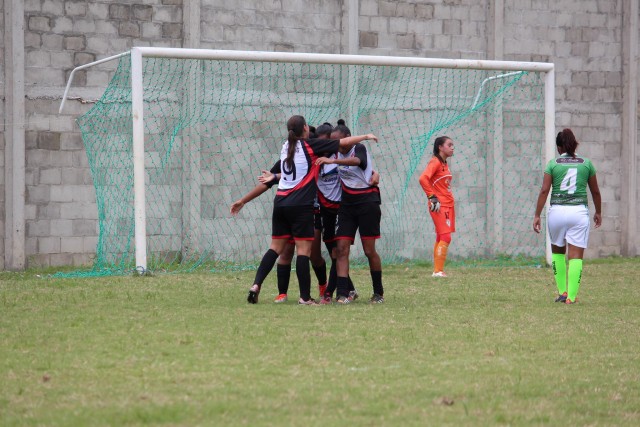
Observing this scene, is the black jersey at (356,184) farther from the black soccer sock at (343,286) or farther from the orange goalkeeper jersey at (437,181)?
the orange goalkeeper jersey at (437,181)

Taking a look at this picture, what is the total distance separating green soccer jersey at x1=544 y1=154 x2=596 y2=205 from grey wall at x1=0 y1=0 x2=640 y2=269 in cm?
719

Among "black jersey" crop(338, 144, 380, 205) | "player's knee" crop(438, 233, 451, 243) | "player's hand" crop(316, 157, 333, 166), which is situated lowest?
"player's knee" crop(438, 233, 451, 243)

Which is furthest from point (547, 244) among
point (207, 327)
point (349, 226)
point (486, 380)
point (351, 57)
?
point (486, 380)

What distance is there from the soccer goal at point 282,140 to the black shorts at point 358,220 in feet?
13.5

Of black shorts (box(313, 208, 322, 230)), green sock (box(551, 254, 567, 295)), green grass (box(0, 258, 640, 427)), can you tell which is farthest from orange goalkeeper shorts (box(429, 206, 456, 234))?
black shorts (box(313, 208, 322, 230))

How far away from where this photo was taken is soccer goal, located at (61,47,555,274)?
609 inches

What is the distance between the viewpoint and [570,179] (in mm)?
10750

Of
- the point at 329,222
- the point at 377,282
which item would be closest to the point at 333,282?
the point at 377,282

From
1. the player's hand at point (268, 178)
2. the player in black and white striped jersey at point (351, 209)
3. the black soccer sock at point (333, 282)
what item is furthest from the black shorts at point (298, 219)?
the black soccer sock at point (333, 282)

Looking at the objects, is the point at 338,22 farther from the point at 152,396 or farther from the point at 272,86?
the point at 152,396

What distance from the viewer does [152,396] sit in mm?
5820

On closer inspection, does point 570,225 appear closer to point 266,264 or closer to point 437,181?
point 266,264

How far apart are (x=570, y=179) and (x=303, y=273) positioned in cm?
283

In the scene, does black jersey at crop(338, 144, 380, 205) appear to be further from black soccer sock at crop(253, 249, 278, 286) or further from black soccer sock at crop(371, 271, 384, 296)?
black soccer sock at crop(253, 249, 278, 286)
